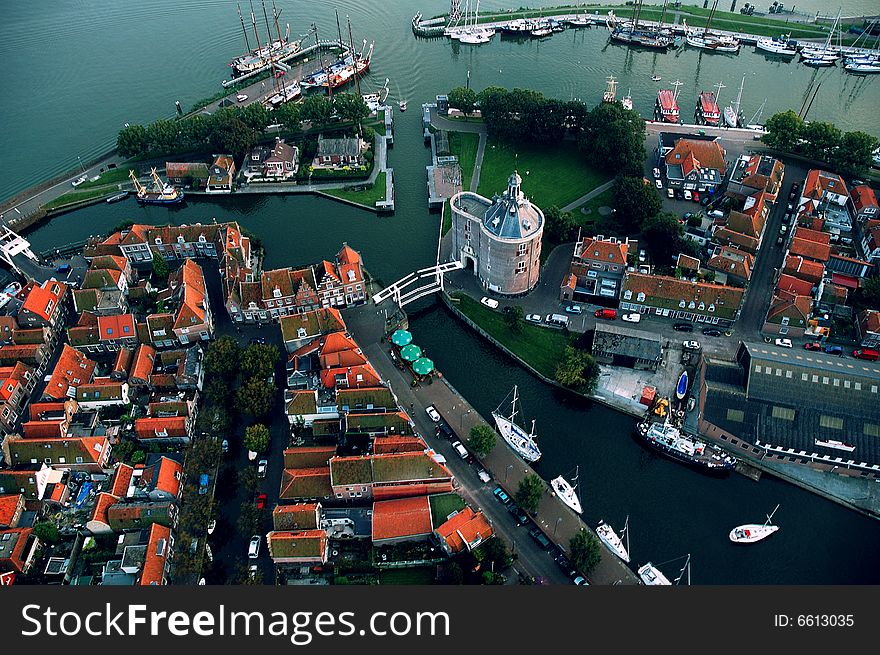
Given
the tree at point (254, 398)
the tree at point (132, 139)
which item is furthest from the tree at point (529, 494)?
the tree at point (132, 139)

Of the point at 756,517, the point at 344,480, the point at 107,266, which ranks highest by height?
the point at 107,266

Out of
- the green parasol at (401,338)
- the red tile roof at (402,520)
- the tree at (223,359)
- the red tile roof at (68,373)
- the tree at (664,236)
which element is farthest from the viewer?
the tree at (664,236)

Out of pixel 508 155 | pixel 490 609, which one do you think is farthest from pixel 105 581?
pixel 508 155

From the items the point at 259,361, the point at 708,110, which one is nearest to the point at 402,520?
the point at 259,361

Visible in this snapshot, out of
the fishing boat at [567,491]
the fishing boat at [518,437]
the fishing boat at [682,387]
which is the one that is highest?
the fishing boat at [682,387]

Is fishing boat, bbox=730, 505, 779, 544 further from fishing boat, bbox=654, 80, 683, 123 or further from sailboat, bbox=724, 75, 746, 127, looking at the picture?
sailboat, bbox=724, 75, 746, 127

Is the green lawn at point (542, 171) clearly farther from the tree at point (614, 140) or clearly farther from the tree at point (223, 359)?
the tree at point (223, 359)

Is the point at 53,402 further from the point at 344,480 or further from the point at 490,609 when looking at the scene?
the point at 490,609
